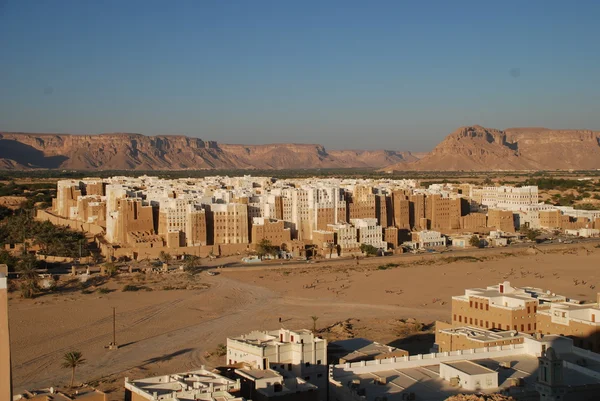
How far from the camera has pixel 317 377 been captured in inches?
953

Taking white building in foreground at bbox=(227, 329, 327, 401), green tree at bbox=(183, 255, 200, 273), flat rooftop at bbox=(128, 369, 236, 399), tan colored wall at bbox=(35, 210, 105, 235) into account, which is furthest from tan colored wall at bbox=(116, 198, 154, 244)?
flat rooftop at bbox=(128, 369, 236, 399)

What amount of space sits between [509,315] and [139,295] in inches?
956

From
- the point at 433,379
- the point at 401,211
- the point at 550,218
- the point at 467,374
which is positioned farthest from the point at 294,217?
the point at 467,374

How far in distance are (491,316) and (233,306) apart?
17704 mm

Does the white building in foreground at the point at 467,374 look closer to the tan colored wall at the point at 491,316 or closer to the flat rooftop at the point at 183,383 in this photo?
the tan colored wall at the point at 491,316

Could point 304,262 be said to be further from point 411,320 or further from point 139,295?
point 411,320

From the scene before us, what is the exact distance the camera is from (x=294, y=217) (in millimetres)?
69500

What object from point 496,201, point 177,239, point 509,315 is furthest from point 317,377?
point 496,201

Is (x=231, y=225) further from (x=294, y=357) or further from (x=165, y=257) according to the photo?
(x=294, y=357)

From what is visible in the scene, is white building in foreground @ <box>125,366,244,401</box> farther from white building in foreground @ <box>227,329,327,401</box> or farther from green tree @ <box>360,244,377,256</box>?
green tree @ <box>360,244,377,256</box>

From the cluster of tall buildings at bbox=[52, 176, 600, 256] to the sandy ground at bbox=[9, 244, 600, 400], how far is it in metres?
6.90

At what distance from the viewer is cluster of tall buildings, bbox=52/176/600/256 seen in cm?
6362

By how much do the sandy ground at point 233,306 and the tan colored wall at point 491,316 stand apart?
3756 millimetres

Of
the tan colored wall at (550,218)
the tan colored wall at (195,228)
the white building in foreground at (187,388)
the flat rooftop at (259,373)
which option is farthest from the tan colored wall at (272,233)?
the white building in foreground at (187,388)
